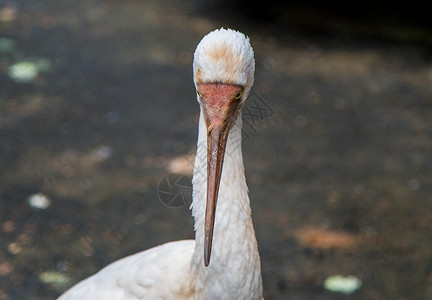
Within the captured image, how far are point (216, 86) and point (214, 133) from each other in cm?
15

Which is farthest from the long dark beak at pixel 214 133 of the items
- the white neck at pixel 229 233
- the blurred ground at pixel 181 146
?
the blurred ground at pixel 181 146

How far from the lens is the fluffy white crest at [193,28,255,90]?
2051 millimetres

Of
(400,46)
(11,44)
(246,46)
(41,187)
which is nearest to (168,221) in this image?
(41,187)

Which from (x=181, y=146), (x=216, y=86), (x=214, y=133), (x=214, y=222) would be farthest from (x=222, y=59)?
(x=181, y=146)

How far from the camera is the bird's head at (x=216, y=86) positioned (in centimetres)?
205

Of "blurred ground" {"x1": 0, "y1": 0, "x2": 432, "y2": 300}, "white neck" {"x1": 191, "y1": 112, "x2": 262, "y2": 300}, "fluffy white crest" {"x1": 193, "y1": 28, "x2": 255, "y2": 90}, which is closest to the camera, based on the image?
"fluffy white crest" {"x1": 193, "y1": 28, "x2": 255, "y2": 90}

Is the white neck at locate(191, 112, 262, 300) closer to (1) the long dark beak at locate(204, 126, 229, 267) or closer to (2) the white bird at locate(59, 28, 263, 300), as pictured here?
(2) the white bird at locate(59, 28, 263, 300)

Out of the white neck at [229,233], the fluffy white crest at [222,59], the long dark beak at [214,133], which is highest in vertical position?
the fluffy white crest at [222,59]

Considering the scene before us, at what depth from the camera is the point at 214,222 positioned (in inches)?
87.0

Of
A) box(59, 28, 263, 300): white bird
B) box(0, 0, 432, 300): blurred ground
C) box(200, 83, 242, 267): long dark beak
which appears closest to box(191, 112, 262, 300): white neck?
box(59, 28, 263, 300): white bird

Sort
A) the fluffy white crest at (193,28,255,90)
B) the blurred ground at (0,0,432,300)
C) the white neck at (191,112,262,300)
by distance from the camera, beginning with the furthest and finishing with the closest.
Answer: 1. the blurred ground at (0,0,432,300)
2. the white neck at (191,112,262,300)
3. the fluffy white crest at (193,28,255,90)

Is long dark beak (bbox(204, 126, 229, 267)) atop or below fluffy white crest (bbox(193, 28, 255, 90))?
below

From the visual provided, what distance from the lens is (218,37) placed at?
2.07m

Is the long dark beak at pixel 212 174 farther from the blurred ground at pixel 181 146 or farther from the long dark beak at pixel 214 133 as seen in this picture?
the blurred ground at pixel 181 146
